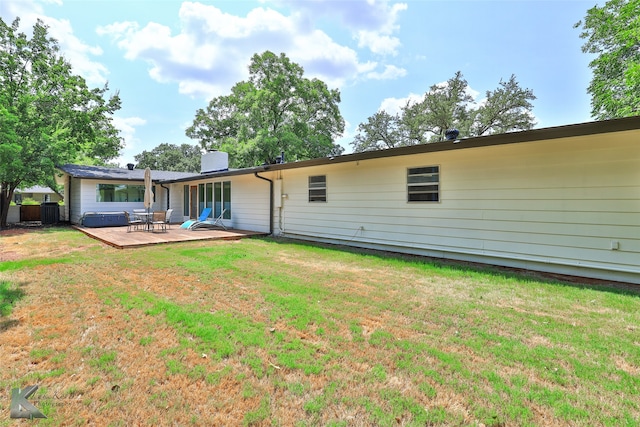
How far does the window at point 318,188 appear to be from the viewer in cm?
916

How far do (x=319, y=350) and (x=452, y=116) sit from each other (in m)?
24.8

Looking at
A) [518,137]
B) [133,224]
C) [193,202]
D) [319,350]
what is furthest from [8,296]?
[193,202]

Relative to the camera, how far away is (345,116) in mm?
27891

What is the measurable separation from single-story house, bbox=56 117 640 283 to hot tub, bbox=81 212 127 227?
7.66m

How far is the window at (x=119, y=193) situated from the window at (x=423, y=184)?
13769 millimetres

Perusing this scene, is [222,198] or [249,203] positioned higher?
[222,198]

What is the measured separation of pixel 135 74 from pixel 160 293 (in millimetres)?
14342

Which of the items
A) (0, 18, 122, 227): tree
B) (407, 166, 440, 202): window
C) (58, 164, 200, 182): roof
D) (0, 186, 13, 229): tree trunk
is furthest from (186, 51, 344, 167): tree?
(407, 166, 440, 202): window

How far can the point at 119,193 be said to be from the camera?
15000 millimetres

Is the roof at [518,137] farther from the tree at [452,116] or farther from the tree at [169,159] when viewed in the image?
the tree at [169,159]

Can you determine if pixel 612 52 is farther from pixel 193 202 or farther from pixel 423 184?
pixel 193 202

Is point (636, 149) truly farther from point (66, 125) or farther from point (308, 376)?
point (66, 125)

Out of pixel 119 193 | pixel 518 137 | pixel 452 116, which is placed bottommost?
pixel 119 193

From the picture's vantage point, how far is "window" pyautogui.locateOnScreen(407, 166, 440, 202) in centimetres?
680
